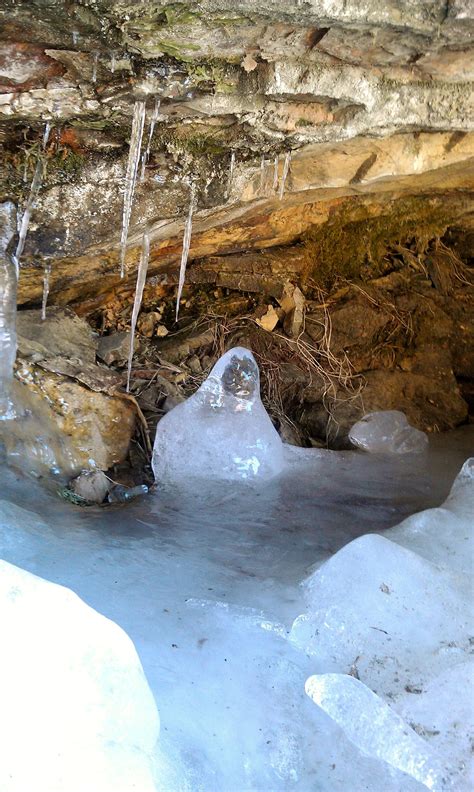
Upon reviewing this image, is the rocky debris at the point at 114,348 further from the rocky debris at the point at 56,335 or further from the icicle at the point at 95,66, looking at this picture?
the icicle at the point at 95,66

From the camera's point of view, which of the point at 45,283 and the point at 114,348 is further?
the point at 114,348

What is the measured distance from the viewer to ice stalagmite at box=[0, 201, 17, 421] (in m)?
3.00

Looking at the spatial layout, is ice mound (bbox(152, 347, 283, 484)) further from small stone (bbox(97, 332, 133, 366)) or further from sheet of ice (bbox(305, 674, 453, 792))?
sheet of ice (bbox(305, 674, 453, 792))

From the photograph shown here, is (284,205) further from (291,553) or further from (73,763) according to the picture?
(73,763)

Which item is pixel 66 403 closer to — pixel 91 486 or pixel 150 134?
pixel 91 486

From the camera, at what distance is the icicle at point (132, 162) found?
2.55 m

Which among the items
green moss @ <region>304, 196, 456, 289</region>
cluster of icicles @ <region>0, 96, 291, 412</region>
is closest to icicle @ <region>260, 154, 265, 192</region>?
cluster of icicles @ <region>0, 96, 291, 412</region>

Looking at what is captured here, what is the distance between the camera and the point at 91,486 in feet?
10.9

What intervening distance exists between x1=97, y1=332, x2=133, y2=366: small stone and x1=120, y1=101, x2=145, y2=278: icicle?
29.6 inches

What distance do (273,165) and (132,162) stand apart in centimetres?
60

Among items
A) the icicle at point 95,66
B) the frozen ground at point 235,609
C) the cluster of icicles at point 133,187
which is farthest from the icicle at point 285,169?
the frozen ground at point 235,609

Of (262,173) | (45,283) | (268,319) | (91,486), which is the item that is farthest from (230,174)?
(268,319)

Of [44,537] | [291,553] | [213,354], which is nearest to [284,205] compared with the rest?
[213,354]

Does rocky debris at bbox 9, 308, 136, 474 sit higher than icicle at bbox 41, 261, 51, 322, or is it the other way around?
icicle at bbox 41, 261, 51, 322
